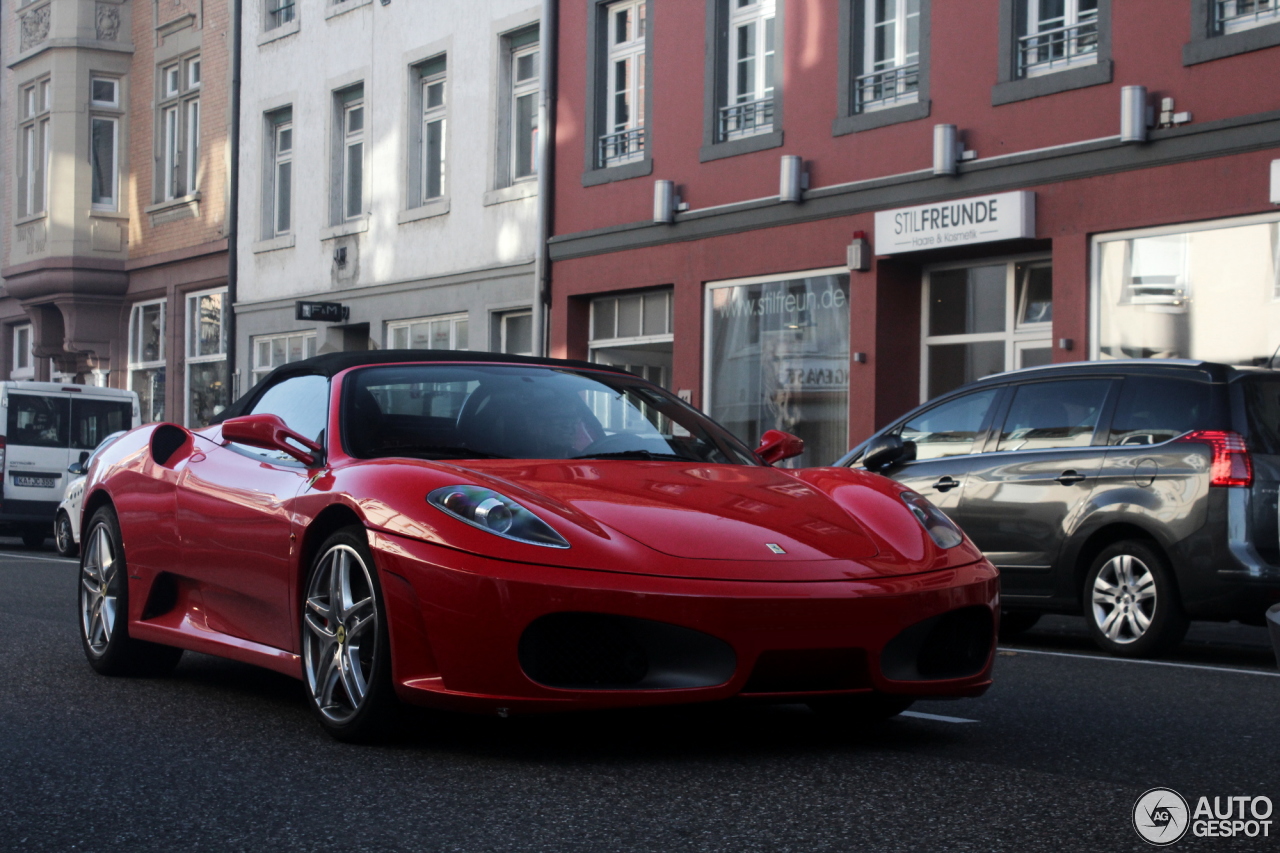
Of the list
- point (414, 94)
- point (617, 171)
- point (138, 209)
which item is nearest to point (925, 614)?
point (617, 171)

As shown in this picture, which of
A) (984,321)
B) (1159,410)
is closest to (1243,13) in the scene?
(984,321)

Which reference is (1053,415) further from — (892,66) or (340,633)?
(892,66)

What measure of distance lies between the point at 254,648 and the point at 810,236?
1196 cm

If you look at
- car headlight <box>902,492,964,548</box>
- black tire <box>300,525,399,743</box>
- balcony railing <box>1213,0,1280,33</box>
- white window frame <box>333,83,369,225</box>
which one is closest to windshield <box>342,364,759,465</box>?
black tire <box>300,525,399,743</box>

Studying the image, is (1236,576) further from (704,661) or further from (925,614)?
(704,661)

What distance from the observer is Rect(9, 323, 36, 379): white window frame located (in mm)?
34906

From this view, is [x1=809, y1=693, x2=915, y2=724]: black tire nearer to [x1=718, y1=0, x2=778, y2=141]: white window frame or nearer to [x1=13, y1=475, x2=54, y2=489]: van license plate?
[x1=718, y1=0, x2=778, y2=141]: white window frame

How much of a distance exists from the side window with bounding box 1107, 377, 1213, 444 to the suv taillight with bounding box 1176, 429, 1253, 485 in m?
0.11

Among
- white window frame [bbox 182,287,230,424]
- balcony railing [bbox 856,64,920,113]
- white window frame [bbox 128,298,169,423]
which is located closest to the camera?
balcony railing [bbox 856,64,920,113]

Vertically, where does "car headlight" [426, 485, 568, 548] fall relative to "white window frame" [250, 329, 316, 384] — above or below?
below

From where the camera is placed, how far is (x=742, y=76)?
59.9ft

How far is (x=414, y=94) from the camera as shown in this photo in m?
23.6

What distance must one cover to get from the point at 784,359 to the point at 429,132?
7935mm

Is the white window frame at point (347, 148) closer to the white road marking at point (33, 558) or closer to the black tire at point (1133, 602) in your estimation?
the white road marking at point (33, 558)
